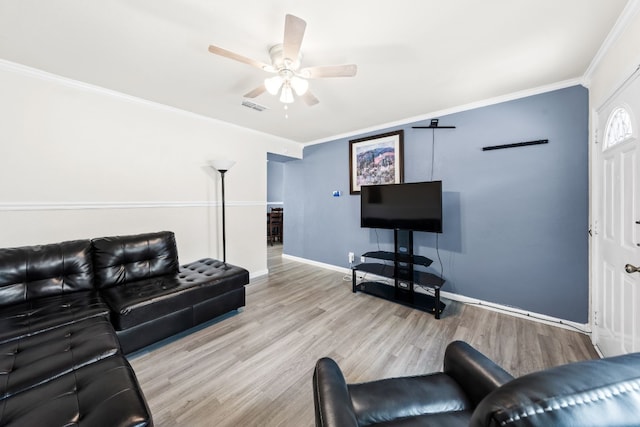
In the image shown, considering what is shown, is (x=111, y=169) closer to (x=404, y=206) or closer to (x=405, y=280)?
(x=404, y=206)

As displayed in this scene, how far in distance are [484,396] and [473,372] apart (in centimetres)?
9

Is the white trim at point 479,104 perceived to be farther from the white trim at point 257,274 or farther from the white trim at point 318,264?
the white trim at point 257,274

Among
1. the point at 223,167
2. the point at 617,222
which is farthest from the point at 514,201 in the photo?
the point at 223,167

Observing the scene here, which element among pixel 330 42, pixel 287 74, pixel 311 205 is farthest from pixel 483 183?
pixel 311 205

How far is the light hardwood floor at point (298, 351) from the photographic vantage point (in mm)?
1522

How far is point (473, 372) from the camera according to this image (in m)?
1.07

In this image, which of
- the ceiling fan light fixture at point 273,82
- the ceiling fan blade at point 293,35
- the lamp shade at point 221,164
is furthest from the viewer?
the lamp shade at point 221,164

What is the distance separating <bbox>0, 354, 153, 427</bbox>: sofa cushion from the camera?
88cm

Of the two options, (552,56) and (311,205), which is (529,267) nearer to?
(552,56)

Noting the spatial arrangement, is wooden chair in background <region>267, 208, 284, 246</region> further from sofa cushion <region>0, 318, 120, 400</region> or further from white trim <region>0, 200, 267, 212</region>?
sofa cushion <region>0, 318, 120, 400</region>

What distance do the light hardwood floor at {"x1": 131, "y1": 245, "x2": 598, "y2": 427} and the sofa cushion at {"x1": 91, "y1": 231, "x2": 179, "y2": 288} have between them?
0.79m

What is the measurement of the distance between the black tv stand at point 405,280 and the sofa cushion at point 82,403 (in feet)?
8.56

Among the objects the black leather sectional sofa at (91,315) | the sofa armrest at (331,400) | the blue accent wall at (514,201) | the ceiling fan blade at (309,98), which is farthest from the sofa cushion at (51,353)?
the blue accent wall at (514,201)

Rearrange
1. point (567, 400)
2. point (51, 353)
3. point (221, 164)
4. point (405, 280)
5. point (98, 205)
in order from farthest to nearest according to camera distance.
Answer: point (221, 164) → point (405, 280) → point (98, 205) → point (51, 353) → point (567, 400)
